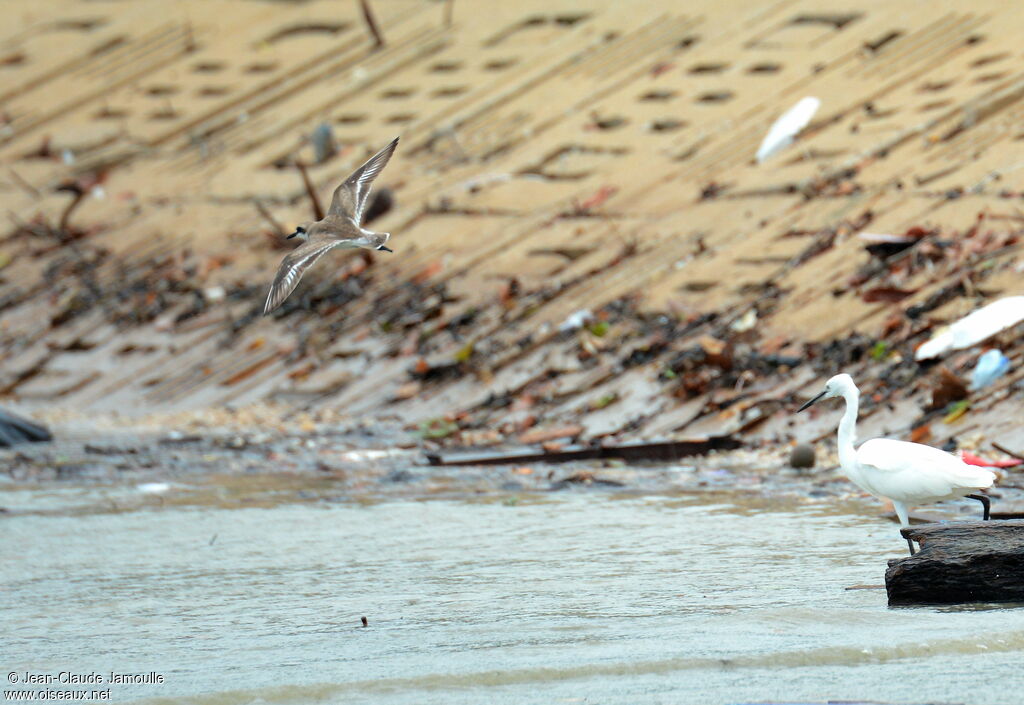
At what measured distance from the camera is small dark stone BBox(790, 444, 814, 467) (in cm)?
770

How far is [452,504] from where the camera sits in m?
7.63

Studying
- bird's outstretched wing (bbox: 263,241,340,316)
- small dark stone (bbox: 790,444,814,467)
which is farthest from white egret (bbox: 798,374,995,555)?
bird's outstretched wing (bbox: 263,241,340,316)

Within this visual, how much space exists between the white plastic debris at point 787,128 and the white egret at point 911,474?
16.8 feet

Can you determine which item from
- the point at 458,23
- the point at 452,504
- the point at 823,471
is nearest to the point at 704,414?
the point at 823,471

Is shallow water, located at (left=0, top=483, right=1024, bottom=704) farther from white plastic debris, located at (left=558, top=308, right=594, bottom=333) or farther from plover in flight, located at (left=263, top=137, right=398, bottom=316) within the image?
white plastic debris, located at (left=558, top=308, right=594, bottom=333)

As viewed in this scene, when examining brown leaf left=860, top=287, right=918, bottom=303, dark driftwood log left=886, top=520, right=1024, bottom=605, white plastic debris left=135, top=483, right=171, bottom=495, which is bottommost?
brown leaf left=860, top=287, right=918, bottom=303

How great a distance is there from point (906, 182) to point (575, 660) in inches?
267

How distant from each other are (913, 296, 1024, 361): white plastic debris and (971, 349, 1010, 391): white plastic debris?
0.39 ft

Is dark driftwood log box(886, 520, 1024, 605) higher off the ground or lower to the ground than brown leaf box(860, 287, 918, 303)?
higher

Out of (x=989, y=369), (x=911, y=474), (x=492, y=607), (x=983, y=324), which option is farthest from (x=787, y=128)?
(x=492, y=607)

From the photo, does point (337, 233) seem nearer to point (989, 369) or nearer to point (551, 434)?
point (551, 434)

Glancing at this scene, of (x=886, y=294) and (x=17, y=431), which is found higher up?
(x=17, y=431)

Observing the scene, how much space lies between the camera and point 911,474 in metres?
5.63

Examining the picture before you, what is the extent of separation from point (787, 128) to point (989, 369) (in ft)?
10.7
